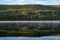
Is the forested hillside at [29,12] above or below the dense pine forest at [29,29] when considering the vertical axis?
above

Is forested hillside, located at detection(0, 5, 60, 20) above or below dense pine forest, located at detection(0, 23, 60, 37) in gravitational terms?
above

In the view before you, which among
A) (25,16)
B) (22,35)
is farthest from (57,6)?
(22,35)

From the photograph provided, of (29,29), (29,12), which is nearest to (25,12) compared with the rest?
(29,12)

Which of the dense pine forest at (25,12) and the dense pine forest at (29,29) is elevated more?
the dense pine forest at (25,12)

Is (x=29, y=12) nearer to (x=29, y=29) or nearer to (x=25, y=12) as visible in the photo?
(x=25, y=12)
